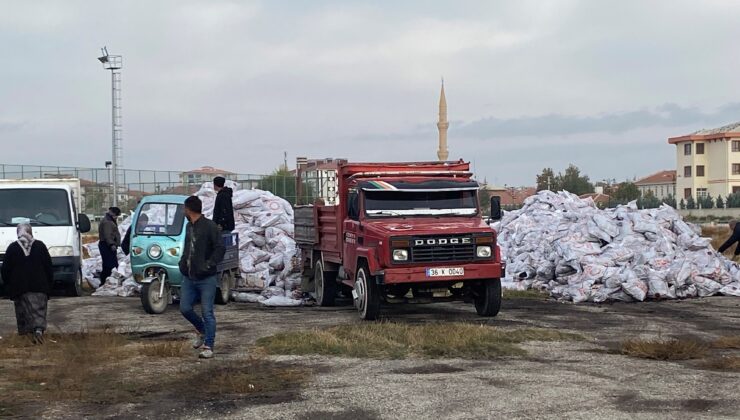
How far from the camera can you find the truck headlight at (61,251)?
18.3 meters

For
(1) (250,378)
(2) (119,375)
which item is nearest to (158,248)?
(2) (119,375)

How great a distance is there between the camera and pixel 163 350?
35.8 ft

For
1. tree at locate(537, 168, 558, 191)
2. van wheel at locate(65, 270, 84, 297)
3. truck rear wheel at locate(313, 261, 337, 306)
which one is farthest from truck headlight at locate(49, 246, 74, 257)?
tree at locate(537, 168, 558, 191)

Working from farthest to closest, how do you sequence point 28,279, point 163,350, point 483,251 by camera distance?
point 483,251 → point 28,279 → point 163,350

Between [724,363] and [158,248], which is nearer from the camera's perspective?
[724,363]

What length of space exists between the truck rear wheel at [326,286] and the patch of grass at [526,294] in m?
3.93

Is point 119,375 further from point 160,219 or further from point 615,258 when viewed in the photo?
point 615,258

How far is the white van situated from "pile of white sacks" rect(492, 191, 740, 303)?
30.0 feet

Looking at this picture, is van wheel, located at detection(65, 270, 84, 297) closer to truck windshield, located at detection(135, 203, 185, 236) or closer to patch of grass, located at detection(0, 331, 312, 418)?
truck windshield, located at detection(135, 203, 185, 236)

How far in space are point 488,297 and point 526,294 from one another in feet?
17.1

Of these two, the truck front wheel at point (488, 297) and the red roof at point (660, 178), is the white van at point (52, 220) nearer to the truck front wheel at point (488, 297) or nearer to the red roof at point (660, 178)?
the truck front wheel at point (488, 297)

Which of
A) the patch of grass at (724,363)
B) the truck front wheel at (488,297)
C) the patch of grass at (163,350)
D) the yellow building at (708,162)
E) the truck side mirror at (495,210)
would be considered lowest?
the patch of grass at (724,363)

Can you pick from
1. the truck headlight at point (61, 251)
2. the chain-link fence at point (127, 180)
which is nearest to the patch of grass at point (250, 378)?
the truck headlight at point (61, 251)

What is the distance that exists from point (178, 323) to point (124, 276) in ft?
21.3
